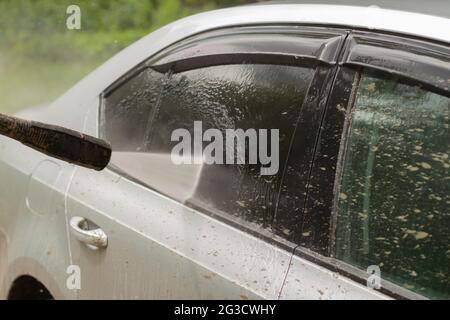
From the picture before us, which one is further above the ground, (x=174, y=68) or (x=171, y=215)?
(x=174, y=68)

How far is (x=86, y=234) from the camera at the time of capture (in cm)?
208

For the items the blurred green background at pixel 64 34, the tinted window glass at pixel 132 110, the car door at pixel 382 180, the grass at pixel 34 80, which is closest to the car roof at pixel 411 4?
the car door at pixel 382 180

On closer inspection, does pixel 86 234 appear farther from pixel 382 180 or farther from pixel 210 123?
pixel 382 180

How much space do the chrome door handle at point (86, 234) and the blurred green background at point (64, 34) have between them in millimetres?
4623

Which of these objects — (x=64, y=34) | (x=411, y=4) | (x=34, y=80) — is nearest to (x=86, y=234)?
(x=411, y=4)

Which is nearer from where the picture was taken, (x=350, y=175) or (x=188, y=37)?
(x=350, y=175)

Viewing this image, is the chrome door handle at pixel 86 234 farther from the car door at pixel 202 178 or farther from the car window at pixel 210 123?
the car window at pixel 210 123

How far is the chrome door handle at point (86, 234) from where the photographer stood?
6.69 feet

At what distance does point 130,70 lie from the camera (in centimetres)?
232

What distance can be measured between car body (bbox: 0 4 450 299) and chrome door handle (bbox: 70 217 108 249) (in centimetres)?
1

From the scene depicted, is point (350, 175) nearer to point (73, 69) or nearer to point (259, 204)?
point (259, 204)

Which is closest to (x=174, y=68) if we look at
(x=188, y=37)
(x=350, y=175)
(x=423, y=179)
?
(x=188, y=37)

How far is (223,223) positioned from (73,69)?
554 centimetres

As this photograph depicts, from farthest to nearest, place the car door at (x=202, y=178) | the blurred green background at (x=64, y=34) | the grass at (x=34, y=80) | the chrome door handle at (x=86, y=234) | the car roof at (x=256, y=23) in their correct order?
the blurred green background at (x=64, y=34)
the grass at (x=34, y=80)
the chrome door handle at (x=86, y=234)
the car door at (x=202, y=178)
the car roof at (x=256, y=23)
